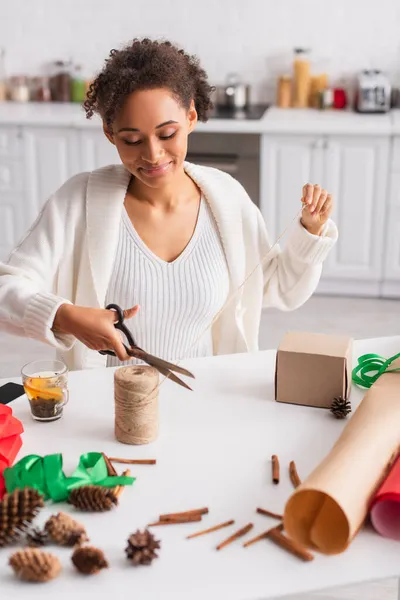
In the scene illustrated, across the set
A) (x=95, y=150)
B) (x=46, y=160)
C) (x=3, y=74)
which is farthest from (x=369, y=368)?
(x=3, y=74)

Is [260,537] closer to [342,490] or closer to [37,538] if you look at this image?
[342,490]

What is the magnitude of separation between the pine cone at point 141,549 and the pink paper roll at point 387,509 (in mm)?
320

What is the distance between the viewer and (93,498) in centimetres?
127

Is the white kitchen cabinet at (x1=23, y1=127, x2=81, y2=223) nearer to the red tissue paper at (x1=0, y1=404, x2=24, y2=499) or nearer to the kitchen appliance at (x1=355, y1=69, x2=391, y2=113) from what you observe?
the kitchen appliance at (x1=355, y1=69, x2=391, y2=113)

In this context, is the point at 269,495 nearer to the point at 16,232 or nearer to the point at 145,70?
the point at 145,70

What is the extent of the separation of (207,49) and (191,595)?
3.78 m

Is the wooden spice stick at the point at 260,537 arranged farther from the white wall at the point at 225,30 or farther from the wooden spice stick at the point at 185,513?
the white wall at the point at 225,30

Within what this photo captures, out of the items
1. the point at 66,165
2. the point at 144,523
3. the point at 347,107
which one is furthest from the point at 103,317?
the point at 347,107

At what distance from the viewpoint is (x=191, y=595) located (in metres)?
1.10

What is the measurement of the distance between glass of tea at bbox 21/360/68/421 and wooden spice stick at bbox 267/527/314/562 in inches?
19.9

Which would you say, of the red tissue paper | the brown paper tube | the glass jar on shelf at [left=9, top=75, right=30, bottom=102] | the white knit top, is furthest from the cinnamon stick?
the glass jar on shelf at [left=9, top=75, right=30, bottom=102]

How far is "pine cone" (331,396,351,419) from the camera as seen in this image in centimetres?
154

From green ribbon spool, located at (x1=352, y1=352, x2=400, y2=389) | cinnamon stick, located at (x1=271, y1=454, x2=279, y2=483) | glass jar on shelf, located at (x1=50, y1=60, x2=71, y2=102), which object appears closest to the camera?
cinnamon stick, located at (x1=271, y1=454, x2=279, y2=483)

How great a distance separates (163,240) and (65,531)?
0.85 meters
